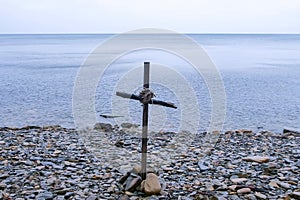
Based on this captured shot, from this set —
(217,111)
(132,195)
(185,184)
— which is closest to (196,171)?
(185,184)

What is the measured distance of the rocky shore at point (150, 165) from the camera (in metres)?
5.60

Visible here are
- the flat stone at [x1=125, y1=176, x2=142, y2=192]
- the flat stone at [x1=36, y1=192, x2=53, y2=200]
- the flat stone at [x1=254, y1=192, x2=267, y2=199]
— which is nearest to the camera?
the flat stone at [x1=36, y1=192, x2=53, y2=200]

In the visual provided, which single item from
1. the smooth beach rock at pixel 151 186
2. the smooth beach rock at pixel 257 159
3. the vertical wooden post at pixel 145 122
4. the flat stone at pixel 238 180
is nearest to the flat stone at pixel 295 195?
the flat stone at pixel 238 180

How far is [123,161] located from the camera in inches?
287

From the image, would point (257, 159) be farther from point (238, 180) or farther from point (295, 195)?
point (295, 195)

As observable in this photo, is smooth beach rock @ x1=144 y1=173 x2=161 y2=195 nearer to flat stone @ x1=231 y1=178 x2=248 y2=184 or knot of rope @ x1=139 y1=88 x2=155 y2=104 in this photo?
knot of rope @ x1=139 y1=88 x2=155 y2=104

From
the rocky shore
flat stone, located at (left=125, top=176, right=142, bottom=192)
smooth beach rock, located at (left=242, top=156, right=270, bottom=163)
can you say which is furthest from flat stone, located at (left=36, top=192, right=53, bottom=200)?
smooth beach rock, located at (left=242, top=156, right=270, bottom=163)

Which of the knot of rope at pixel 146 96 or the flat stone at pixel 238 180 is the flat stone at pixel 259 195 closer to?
the flat stone at pixel 238 180

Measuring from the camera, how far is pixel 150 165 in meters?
6.97

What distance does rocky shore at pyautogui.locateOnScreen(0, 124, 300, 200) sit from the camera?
5.60 m

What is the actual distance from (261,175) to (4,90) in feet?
60.4

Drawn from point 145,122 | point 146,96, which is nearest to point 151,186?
A: point 145,122

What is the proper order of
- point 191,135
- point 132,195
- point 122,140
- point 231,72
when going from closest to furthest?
1. point 132,195
2. point 122,140
3. point 191,135
4. point 231,72

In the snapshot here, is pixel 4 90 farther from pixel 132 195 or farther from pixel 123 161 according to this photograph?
pixel 132 195
